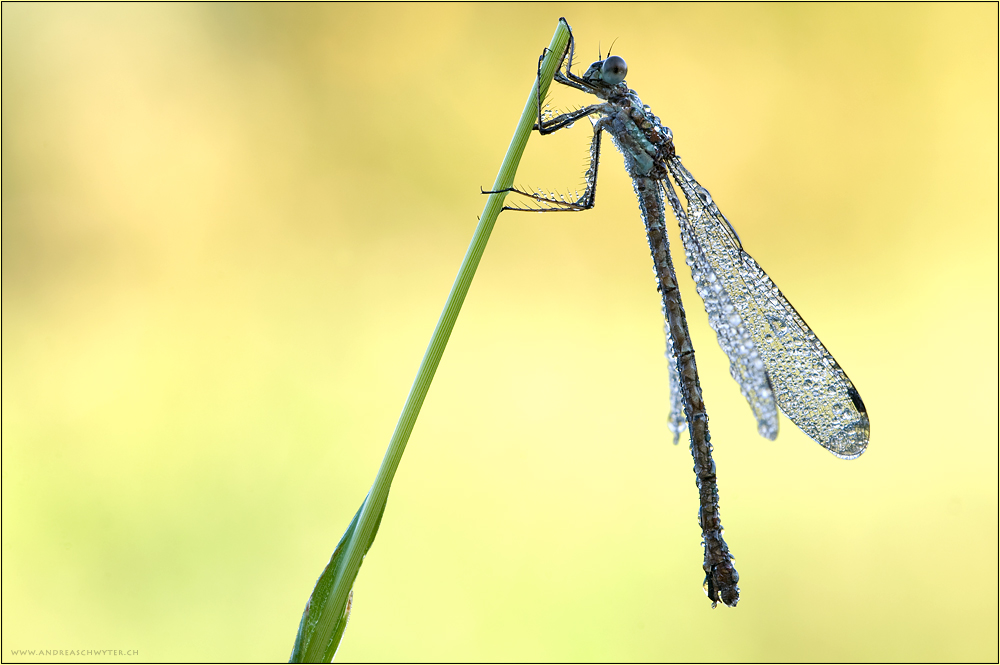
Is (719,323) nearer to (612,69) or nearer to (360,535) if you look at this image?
(612,69)

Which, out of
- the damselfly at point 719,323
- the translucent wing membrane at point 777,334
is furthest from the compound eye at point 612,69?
the translucent wing membrane at point 777,334

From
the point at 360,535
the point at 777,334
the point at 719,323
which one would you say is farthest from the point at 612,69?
the point at 360,535

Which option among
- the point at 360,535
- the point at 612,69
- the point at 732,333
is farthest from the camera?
the point at 732,333

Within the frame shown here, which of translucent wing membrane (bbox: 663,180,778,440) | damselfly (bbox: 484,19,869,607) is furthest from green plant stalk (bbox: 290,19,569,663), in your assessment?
translucent wing membrane (bbox: 663,180,778,440)

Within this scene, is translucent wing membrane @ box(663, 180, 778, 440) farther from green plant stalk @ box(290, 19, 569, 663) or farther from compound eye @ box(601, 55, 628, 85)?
green plant stalk @ box(290, 19, 569, 663)

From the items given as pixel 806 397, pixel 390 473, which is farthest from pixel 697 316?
pixel 390 473

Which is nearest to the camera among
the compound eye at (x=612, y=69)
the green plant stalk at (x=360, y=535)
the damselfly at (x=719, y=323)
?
the green plant stalk at (x=360, y=535)

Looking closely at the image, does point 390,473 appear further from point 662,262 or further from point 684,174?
point 684,174

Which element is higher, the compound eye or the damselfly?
the compound eye

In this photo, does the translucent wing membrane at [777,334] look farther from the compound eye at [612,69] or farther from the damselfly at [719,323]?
the compound eye at [612,69]
